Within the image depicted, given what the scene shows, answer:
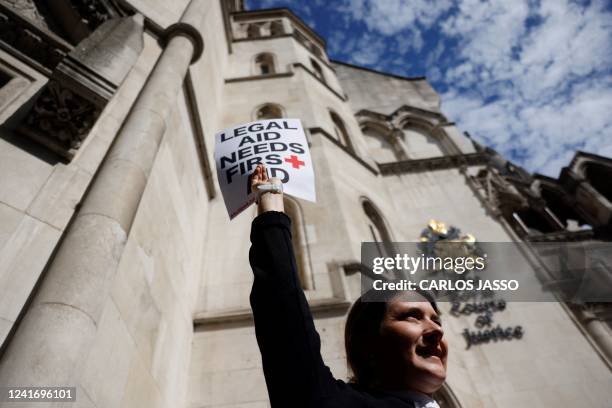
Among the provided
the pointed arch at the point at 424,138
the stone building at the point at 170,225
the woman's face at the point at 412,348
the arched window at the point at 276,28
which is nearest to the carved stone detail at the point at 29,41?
the stone building at the point at 170,225

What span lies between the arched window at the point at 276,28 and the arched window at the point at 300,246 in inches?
494

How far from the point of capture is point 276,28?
1814 cm

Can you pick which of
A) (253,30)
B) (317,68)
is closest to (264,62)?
(317,68)

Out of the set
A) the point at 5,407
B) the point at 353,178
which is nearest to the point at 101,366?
the point at 5,407

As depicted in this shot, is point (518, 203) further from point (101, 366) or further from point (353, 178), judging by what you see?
point (101, 366)

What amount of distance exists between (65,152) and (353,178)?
7.28 metres

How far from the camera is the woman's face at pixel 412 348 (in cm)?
150

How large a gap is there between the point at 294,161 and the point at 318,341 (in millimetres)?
1437

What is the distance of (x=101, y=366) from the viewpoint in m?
2.99

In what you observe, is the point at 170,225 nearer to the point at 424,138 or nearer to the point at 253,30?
the point at 424,138

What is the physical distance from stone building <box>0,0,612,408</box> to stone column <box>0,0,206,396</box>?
0.01m

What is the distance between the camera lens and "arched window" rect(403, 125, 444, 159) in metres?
14.3

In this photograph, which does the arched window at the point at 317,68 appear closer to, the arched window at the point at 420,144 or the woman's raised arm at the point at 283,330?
the arched window at the point at 420,144

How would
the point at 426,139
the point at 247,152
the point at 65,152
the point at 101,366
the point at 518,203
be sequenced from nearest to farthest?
the point at 247,152, the point at 101,366, the point at 65,152, the point at 518,203, the point at 426,139
